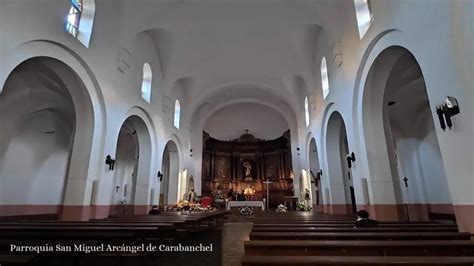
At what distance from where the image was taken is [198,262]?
405 centimetres

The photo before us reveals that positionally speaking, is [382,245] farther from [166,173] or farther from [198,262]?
[166,173]

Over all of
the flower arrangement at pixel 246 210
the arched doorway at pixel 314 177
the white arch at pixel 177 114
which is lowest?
the flower arrangement at pixel 246 210

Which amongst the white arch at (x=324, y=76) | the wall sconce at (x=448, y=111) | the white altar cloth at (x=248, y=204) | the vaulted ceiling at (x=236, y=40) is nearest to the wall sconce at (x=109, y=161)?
the vaulted ceiling at (x=236, y=40)

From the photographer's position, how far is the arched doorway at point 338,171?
34.2 ft

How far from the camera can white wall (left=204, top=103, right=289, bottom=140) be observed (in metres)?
23.9

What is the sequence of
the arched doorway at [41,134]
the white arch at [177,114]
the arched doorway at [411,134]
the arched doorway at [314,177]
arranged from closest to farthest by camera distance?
the arched doorway at [411,134] < the arched doorway at [41,134] < the arched doorway at [314,177] < the white arch at [177,114]

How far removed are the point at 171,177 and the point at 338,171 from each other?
917 centimetres

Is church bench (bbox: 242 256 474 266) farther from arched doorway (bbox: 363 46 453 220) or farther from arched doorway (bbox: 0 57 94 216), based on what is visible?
arched doorway (bbox: 0 57 94 216)

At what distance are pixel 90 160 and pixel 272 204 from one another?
629 inches

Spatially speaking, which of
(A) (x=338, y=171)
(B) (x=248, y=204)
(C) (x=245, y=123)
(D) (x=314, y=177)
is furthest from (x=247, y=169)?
(A) (x=338, y=171)

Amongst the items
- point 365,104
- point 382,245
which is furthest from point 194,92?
point 382,245

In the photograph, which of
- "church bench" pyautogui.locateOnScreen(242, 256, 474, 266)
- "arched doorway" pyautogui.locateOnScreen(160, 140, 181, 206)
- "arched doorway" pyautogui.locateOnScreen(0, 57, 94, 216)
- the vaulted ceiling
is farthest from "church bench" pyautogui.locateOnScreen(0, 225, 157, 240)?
"arched doorway" pyautogui.locateOnScreen(160, 140, 181, 206)

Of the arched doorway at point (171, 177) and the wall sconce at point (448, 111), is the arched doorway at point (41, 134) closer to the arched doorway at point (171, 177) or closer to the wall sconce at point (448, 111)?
the arched doorway at point (171, 177)

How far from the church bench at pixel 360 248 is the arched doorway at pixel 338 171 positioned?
782cm
